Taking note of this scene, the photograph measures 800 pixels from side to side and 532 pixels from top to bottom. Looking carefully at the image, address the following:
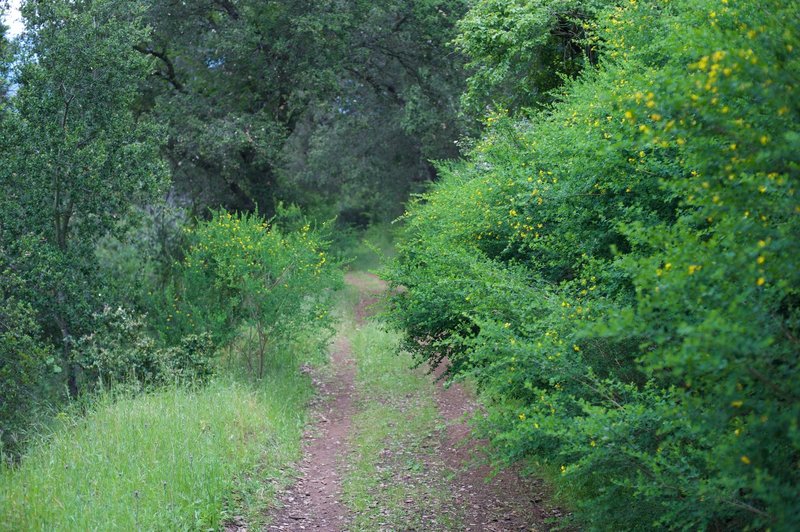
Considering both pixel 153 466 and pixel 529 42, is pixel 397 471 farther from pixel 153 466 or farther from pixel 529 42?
pixel 529 42

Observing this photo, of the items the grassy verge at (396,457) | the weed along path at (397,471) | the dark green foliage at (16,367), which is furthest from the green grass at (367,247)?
the dark green foliage at (16,367)

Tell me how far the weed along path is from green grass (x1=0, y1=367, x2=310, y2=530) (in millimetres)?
445

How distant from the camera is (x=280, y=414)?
31.2 feet

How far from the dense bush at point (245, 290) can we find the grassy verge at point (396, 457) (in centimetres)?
176

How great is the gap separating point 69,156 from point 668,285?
9.29 meters

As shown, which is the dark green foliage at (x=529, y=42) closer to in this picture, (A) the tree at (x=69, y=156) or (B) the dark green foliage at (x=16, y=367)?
(A) the tree at (x=69, y=156)

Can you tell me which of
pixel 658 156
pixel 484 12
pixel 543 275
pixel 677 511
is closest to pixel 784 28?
pixel 658 156

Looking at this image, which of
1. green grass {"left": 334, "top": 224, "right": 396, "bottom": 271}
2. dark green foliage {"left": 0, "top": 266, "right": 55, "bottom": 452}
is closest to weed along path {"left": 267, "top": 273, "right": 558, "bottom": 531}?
dark green foliage {"left": 0, "top": 266, "right": 55, "bottom": 452}

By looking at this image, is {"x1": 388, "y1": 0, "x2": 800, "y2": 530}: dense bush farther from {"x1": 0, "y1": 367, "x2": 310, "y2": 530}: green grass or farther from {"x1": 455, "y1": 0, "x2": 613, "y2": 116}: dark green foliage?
Answer: {"x1": 455, "y1": 0, "x2": 613, "y2": 116}: dark green foliage

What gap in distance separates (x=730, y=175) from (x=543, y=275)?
3292mm

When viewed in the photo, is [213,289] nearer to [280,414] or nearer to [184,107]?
→ [280,414]

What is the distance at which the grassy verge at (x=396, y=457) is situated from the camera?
6.77 meters

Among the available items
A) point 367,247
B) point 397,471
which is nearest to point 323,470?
point 397,471

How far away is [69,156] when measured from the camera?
401 inches
